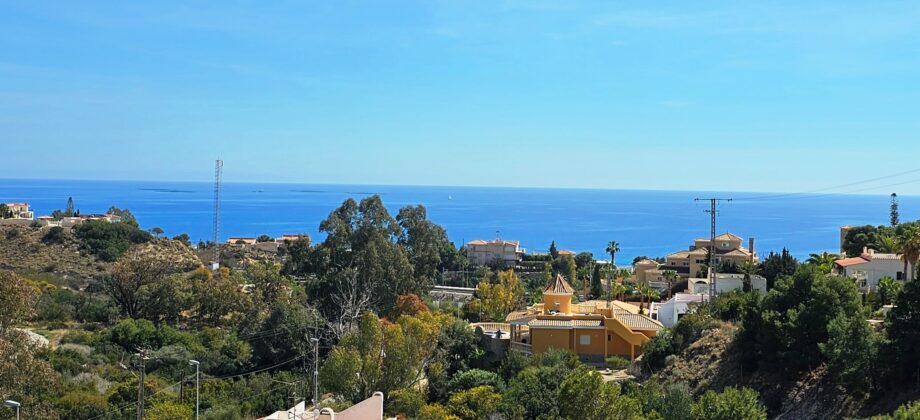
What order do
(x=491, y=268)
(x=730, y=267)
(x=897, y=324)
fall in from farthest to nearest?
(x=491, y=268), (x=730, y=267), (x=897, y=324)

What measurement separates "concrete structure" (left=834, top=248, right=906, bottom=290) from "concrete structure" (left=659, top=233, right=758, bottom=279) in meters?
12.6

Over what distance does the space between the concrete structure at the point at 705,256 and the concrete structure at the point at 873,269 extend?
12.6 metres

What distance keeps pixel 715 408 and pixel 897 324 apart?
734 centimetres

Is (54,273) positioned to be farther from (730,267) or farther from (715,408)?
(715,408)

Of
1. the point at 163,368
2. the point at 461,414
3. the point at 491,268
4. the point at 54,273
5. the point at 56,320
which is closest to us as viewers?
the point at 461,414

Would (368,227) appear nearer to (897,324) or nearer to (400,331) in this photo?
(400,331)

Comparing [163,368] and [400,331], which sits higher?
[400,331]

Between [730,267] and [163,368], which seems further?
[730,267]

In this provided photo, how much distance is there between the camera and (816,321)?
22.5 metres

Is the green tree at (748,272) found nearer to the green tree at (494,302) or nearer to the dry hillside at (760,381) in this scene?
the dry hillside at (760,381)

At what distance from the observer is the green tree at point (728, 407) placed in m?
16.0

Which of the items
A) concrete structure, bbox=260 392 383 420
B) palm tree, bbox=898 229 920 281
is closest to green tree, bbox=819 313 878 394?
palm tree, bbox=898 229 920 281

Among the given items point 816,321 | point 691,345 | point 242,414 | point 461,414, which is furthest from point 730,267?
point 242,414

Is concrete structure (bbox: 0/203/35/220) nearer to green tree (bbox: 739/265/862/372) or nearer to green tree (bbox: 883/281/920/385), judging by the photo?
green tree (bbox: 739/265/862/372)
